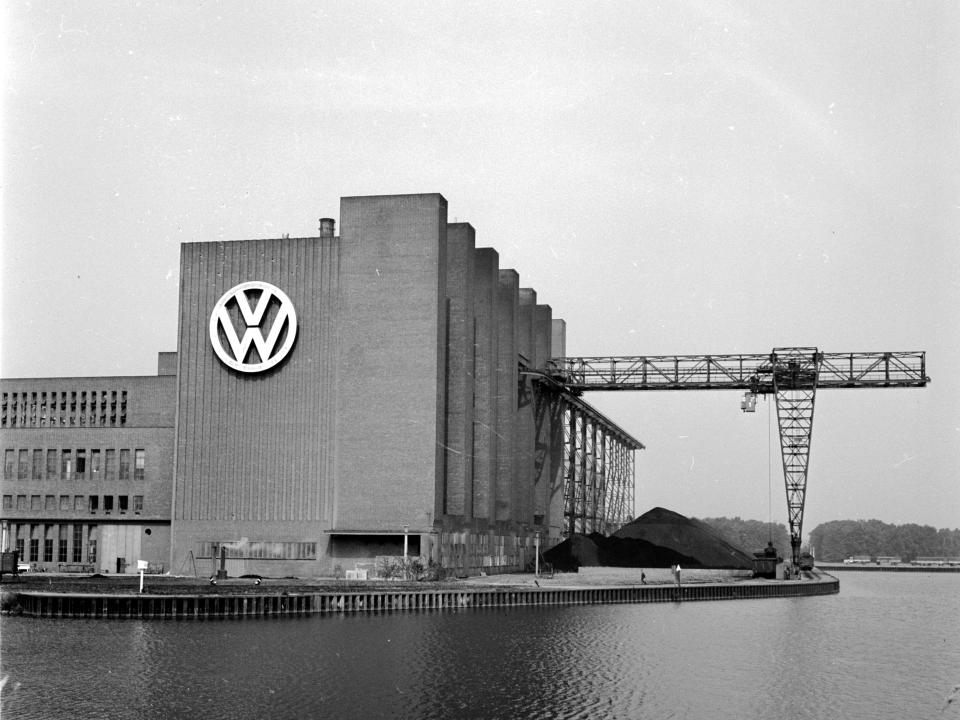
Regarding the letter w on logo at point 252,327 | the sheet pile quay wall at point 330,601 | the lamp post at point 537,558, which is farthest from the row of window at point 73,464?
the sheet pile quay wall at point 330,601

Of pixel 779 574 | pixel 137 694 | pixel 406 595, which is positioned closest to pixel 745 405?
pixel 779 574

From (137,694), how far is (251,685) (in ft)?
12.4

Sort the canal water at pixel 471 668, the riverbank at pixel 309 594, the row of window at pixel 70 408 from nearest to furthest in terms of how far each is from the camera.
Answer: the canal water at pixel 471 668
the riverbank at pixel 309 594
the row of window at pixel 70 408

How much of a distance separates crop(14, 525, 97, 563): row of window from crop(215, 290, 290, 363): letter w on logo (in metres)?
20.5

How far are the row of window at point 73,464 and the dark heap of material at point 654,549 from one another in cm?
3517

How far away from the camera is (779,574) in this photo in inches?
4063

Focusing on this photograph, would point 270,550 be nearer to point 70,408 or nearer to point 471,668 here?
point 70,408

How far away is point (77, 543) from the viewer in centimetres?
9419

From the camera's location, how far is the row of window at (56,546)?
94.0m

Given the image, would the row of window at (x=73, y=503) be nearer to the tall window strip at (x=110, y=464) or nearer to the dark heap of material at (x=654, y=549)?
the tall window strip at (x=110, y=464)

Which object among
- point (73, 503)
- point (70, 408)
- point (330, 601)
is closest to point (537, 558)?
point (330, 601)

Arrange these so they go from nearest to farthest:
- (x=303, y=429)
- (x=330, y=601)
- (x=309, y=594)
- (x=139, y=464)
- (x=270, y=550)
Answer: (x=309, y=594)
(x=330, y=601)
(x=270, y=550)
(x=303, y=429)
(x=139, y=464)

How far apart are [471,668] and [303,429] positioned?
135ft

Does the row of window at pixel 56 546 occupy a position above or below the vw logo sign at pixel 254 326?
below
